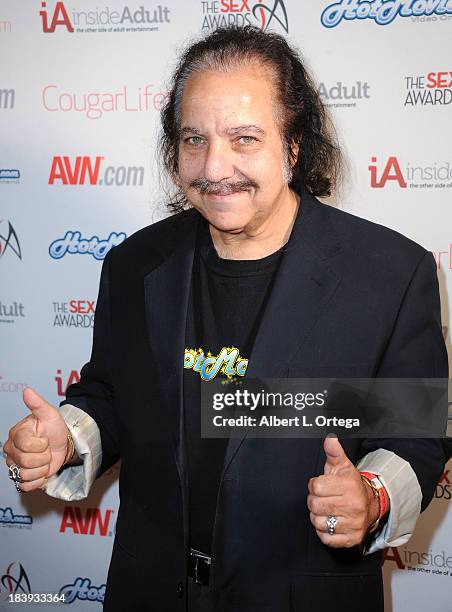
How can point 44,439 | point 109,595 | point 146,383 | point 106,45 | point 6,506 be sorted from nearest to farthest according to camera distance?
point 44,439
point 146,383
point 109,595
point 106,45
point 6,506

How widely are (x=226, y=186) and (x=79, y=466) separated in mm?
746

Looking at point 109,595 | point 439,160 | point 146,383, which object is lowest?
point 109,595

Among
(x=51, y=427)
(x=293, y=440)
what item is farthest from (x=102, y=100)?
(x=293, y=440)

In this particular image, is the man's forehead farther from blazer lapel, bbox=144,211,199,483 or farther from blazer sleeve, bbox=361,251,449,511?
blazer sleeve, bbox=361,251,449,511

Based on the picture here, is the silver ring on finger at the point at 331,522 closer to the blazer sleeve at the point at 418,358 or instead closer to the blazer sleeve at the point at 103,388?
the blazer sleeve at the point at 418,358

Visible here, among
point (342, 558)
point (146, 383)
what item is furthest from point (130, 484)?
point (342, 558)

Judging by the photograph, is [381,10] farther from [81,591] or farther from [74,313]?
[81,591]

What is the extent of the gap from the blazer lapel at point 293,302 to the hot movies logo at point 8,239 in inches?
57.2

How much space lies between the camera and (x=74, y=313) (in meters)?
2.64

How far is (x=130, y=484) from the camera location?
1.65 m

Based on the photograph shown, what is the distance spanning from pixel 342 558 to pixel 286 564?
12 cm

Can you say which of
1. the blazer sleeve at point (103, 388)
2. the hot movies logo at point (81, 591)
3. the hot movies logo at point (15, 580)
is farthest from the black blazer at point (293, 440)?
the hot movies logo at point (15, 580)

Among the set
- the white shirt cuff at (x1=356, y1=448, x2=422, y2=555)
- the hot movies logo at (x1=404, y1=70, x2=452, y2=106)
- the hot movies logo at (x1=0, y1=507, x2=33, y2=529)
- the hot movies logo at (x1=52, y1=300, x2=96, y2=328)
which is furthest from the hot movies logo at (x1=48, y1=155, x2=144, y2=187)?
the white shirt cuff at (x1=356, y1=448, x2=422, y2=555)

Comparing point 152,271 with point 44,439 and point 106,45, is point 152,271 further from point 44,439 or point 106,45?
point 106,45
